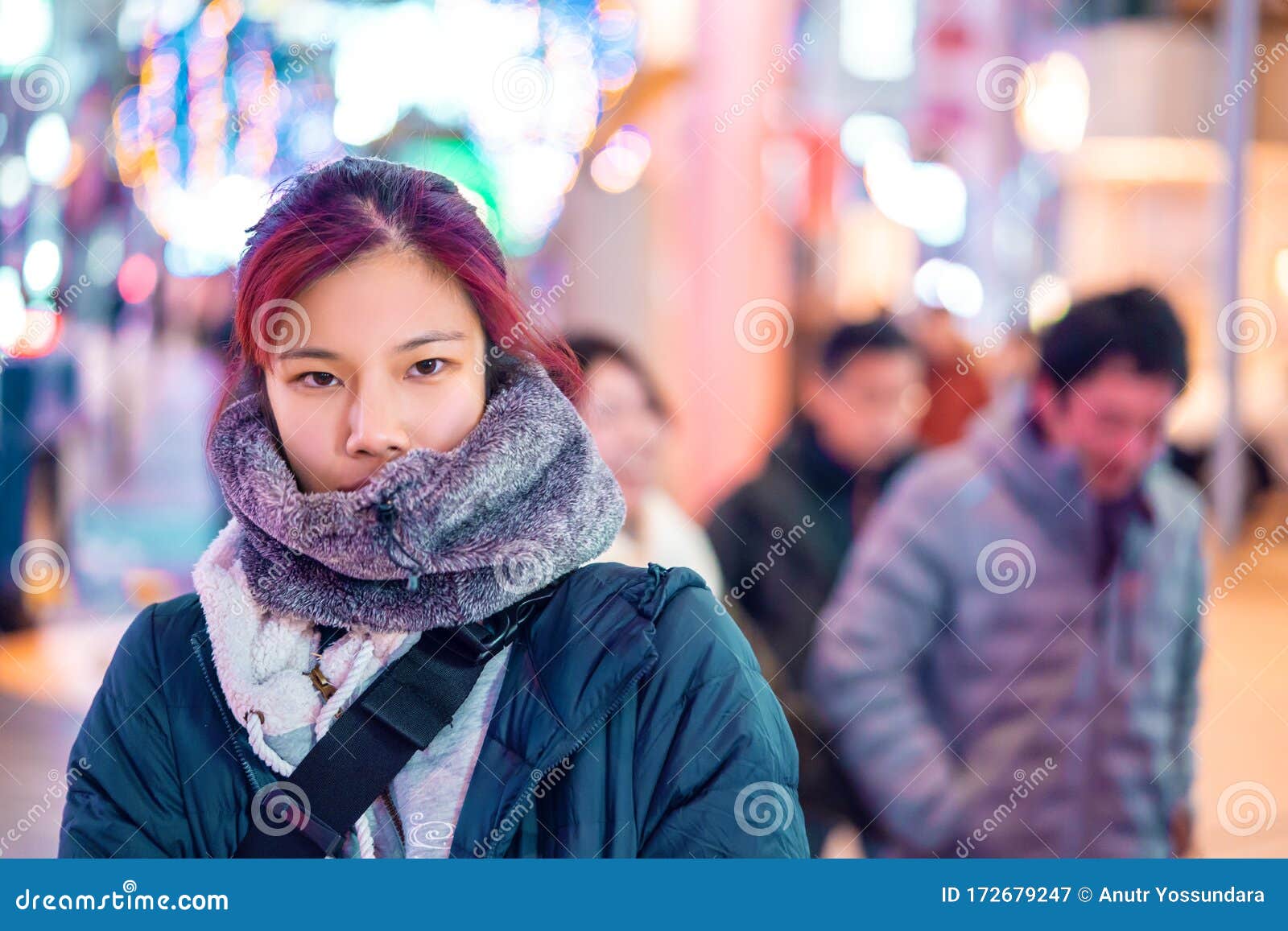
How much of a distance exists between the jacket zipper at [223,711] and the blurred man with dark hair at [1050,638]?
131cm

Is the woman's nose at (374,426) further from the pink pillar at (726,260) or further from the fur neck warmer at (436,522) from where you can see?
the pink pillar at (726,260)

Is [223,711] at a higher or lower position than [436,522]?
lower

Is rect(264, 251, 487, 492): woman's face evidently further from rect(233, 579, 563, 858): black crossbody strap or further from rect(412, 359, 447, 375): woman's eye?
rect(233, 579, 563, 858): black crossbody strap

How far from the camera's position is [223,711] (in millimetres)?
1136

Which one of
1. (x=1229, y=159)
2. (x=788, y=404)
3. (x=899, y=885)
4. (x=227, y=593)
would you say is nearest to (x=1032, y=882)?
(x=899, y=885)

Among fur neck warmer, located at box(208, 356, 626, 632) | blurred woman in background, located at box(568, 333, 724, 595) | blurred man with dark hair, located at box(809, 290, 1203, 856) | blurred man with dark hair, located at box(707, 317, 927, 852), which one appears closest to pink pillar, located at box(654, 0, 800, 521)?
blurred man with dark hair, located at box(707, 317, 927, 852)

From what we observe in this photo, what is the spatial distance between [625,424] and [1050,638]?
93 centimetres

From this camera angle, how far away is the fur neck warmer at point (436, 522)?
1098 millimetres

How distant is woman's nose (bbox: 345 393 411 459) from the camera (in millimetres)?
1079

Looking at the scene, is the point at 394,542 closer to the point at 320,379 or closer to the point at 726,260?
the point at 320,379

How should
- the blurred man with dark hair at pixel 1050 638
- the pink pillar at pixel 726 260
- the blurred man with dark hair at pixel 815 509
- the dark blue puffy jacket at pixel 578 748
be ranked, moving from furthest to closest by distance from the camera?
the pink pillar at pixel 726 260, the blurred man with dark hair at pixel 815 509, the blurred man with dark hair at pixel 1050 638, the dark blue puffy jacket at pixel 578 748

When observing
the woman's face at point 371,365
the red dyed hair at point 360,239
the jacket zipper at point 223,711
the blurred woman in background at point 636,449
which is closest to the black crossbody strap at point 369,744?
the jacket zipper at point 223,711

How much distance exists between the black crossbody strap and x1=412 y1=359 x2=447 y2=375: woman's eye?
0.24 metres

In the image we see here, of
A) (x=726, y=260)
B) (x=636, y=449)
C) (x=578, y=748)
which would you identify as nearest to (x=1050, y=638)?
(x=636, y=449)
